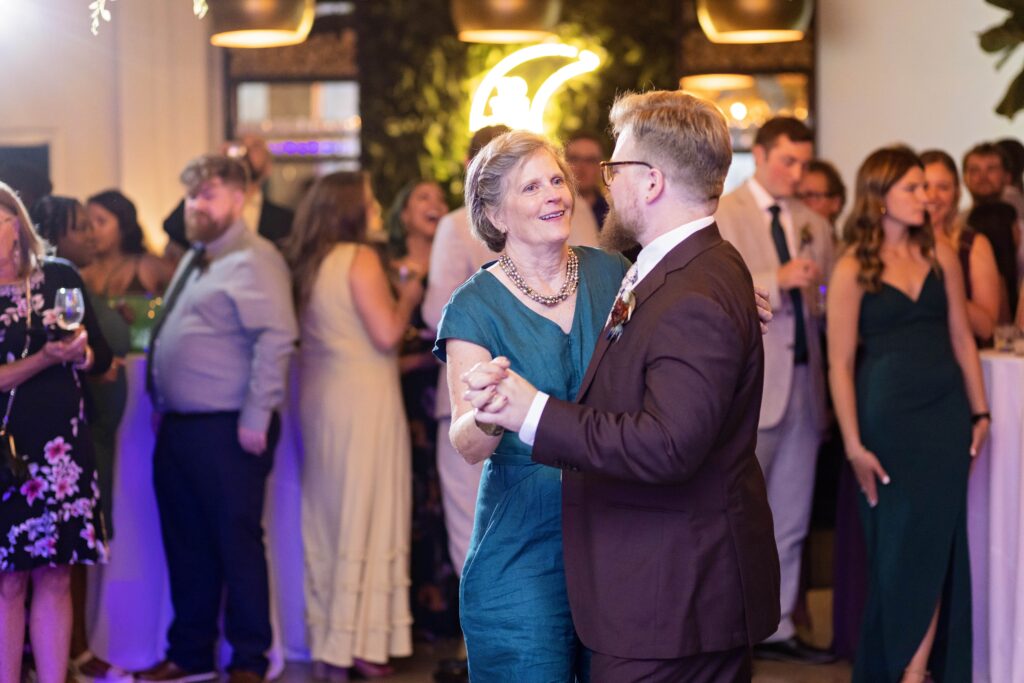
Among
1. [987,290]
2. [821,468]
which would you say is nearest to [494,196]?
[987,290]

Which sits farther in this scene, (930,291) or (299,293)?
(299,293)

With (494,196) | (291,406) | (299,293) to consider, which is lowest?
(291,406)

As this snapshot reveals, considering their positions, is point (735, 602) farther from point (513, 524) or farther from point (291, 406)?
point (291, 406)

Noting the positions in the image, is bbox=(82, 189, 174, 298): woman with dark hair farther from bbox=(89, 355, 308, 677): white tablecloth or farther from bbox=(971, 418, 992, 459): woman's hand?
bbox=(971, 418, 992, 459): woman's hand

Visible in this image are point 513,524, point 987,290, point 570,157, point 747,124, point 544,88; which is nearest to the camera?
point 513,524

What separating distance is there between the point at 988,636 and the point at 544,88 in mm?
3270

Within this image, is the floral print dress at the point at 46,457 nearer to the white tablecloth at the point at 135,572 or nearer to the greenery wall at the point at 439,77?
the white tablecloth at the point at 135,572

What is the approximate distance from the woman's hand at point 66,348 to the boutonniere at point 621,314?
1855mm

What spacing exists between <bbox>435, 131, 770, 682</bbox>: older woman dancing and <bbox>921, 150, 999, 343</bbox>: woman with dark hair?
238cm

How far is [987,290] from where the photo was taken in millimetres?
4723

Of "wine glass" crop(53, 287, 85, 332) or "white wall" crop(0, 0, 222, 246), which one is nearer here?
"wine glass" crop(53, 287, 85, 332)

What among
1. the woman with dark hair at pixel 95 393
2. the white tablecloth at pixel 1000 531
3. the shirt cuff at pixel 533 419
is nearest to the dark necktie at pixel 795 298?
the white tablecloth at pixel 1000 531

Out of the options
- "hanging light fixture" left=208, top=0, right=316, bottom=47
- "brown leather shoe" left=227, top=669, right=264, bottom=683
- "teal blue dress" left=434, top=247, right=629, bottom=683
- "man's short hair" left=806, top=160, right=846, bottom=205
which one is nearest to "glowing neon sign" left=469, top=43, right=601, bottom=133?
"hanging light fixture" left=208, top=0, right=316, bottom=47

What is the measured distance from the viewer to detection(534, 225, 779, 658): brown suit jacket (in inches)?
81.4
